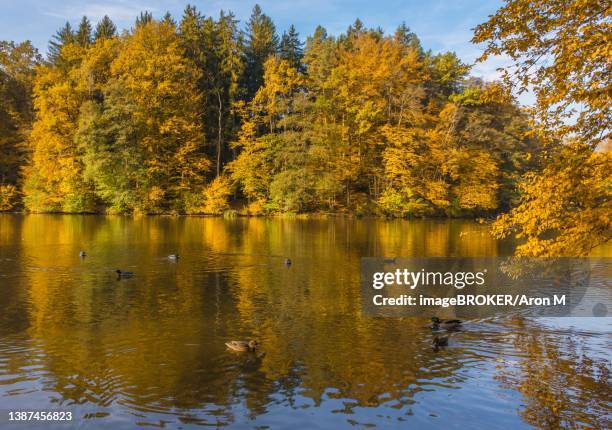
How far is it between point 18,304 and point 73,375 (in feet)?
24.3

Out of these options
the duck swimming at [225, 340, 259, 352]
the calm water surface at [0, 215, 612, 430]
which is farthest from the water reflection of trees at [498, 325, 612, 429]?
the duck swimming at [225, 340, 259, 352]

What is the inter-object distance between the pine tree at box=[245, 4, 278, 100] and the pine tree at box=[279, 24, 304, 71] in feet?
3.79

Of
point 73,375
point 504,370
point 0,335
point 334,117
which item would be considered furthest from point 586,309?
point 334,117

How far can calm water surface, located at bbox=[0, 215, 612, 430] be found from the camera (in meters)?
8.70

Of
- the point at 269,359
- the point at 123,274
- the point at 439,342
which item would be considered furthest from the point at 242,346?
the point at 123,274

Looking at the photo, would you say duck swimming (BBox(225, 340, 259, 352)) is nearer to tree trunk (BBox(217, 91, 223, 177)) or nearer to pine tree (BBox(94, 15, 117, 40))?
tree trunk (BBox(217, 91, 223, 177))

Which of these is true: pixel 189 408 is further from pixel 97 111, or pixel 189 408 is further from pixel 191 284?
pixel 97 111

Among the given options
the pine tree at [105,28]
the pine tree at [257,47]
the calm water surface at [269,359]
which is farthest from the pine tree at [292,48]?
the calm water surface at [269,359]

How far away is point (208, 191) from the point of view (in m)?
59.6

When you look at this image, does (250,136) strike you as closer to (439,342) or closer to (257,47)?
(257,47)

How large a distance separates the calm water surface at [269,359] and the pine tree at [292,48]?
5654 cm

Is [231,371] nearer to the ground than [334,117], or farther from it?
nearer to the ground

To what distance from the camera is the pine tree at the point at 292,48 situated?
72750 mm

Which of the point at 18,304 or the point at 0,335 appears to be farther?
the point at 18,304
